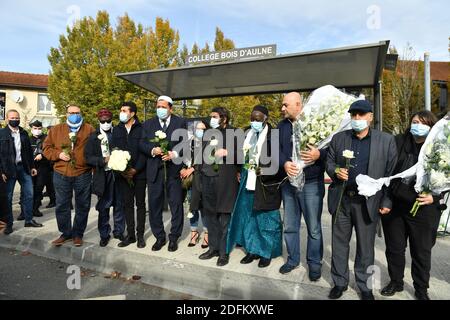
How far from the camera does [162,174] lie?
4621mm

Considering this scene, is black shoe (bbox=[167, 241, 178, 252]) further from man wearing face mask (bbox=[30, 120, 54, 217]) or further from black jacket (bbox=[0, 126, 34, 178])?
man wearing face mask (bbox=[30, 120, 54, 217])

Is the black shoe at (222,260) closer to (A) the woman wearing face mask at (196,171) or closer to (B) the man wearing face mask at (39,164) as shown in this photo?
(A) the woman wearing face mask at (196,171)

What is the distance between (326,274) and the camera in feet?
12.5

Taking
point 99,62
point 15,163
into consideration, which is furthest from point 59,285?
point 99,62

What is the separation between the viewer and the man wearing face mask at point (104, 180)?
15.5 feet

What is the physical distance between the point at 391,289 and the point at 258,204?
5.35 ft

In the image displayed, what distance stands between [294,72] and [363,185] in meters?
3.02

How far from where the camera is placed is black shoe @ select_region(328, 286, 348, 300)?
10.6 ft

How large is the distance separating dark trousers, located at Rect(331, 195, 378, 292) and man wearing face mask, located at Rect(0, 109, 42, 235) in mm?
5246

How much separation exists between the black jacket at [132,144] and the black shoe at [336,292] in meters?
2.85

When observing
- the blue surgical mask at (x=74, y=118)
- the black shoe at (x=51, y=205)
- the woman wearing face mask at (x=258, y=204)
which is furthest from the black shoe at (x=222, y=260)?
the black shoe at (x=51, y=205)
